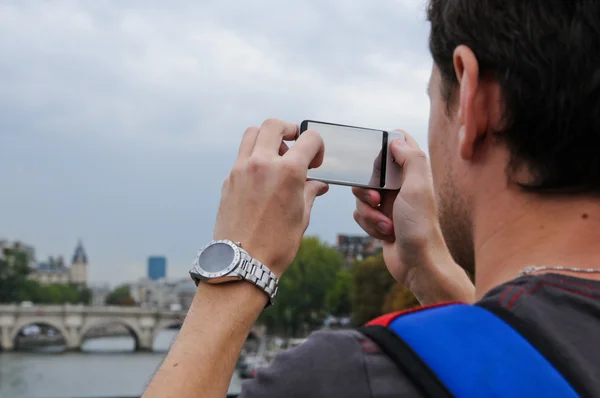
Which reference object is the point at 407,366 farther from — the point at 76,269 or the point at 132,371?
the point at 76,269

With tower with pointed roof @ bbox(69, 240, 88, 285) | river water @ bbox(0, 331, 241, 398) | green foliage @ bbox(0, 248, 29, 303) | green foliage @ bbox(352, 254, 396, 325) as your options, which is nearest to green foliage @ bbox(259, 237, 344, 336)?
river water @ bbox(0, 331, 241, 398)

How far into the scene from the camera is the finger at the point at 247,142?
104 centimetres

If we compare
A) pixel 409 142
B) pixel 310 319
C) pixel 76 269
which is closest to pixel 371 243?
pixel 310 319

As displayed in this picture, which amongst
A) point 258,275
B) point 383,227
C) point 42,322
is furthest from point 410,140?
point 42,322

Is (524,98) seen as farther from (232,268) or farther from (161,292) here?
(161,292)

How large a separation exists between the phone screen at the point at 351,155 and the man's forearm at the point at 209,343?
0.94 ft

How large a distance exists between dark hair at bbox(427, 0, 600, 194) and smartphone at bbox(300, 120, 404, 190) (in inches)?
16.6

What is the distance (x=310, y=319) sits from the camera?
45.6m

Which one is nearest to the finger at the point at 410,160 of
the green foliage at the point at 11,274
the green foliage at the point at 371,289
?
the green foliage at the point at 371,289

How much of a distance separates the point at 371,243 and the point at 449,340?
54.8 m

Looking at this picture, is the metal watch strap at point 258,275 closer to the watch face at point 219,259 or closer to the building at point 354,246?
the watch face at point 219,259

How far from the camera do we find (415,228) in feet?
4.46

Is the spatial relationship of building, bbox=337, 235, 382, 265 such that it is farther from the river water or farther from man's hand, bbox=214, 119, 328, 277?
man's hand, bbox=214, 119, 328, 277

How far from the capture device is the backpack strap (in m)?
0.62
